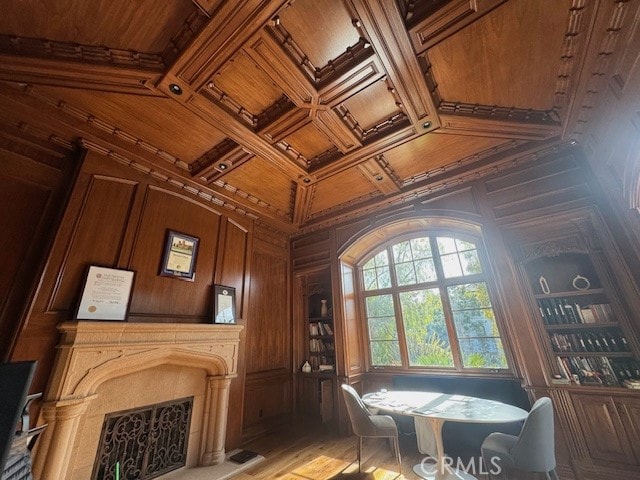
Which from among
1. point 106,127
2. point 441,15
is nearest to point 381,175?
point 441,15

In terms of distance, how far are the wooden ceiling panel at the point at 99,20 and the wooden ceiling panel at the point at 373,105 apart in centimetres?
141

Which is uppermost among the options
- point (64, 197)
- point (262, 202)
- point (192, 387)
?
point (262, 202)

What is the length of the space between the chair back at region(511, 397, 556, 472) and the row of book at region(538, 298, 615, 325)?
1.13m

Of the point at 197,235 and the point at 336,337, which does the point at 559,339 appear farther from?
the point at 197,235

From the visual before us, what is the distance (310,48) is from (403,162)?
1.86m

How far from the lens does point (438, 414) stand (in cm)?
228

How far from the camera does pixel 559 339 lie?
9.02 ft

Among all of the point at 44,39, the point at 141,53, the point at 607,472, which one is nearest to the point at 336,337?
the point at 607,472

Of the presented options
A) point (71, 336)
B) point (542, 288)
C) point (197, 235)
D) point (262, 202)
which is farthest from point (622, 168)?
point (71, 336)

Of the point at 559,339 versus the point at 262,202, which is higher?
the point at 262,202

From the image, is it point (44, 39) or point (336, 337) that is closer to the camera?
point (44, 39)

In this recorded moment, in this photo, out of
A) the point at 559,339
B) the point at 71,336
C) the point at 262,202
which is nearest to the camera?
the point at 71,336

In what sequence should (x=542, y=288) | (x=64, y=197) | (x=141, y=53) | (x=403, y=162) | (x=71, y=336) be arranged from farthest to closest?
(x=403, y=162), (x=542, y=288), (x=64, y=197), (x=71, y=336), (x=141, y=53)

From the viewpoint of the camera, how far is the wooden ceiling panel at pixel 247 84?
2132 mm
